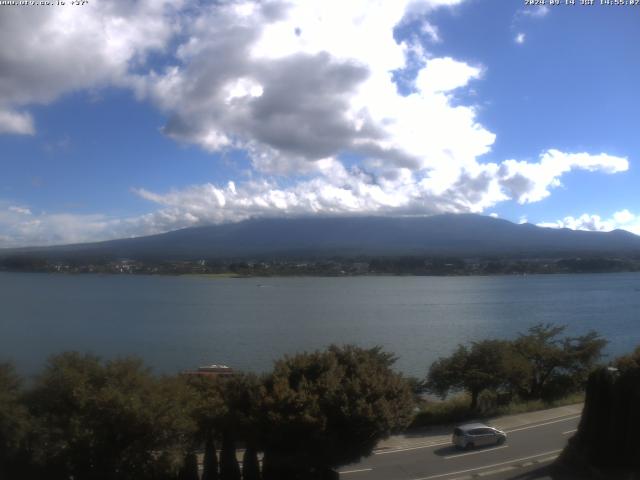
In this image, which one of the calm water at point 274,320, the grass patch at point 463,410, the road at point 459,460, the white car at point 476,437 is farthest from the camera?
the calm water at point 274,320

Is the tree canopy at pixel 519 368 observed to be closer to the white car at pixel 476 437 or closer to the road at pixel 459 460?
the road at pixel 459 460

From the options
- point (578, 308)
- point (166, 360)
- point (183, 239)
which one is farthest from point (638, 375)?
point (183, 239)

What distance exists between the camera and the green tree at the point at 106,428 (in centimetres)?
750

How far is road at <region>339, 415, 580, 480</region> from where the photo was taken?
912 centimetres

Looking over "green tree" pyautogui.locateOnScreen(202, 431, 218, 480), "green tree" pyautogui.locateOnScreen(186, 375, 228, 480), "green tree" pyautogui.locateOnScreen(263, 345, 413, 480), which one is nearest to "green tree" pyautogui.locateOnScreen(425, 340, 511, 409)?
"green tree" pyautogui.locateOnScreen(263, 345, 413, 480)

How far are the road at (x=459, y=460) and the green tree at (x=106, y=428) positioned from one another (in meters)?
2.78

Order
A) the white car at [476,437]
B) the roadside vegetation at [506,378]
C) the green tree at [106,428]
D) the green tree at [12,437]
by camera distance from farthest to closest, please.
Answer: the roadside vegetation at [506,378], the white car at [476,437], the green tree at [106,428], the green tree at [12,437]

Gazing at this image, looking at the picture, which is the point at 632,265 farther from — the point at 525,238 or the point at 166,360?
the point at 166,360

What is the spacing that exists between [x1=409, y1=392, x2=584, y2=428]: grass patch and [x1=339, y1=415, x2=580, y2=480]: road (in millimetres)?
2183

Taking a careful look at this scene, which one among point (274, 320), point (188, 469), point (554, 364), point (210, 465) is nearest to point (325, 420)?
point (210, 465)

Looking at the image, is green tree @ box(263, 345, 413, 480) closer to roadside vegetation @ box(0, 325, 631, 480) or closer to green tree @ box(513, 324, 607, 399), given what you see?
roadside vegetation @ box(0, 325, 631, 480)

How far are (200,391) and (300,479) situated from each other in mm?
2559

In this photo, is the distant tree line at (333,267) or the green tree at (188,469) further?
the distant tree line at (333,267)

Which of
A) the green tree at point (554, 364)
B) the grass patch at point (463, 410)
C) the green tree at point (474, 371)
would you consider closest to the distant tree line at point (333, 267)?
the green tree at point (554, 364)
